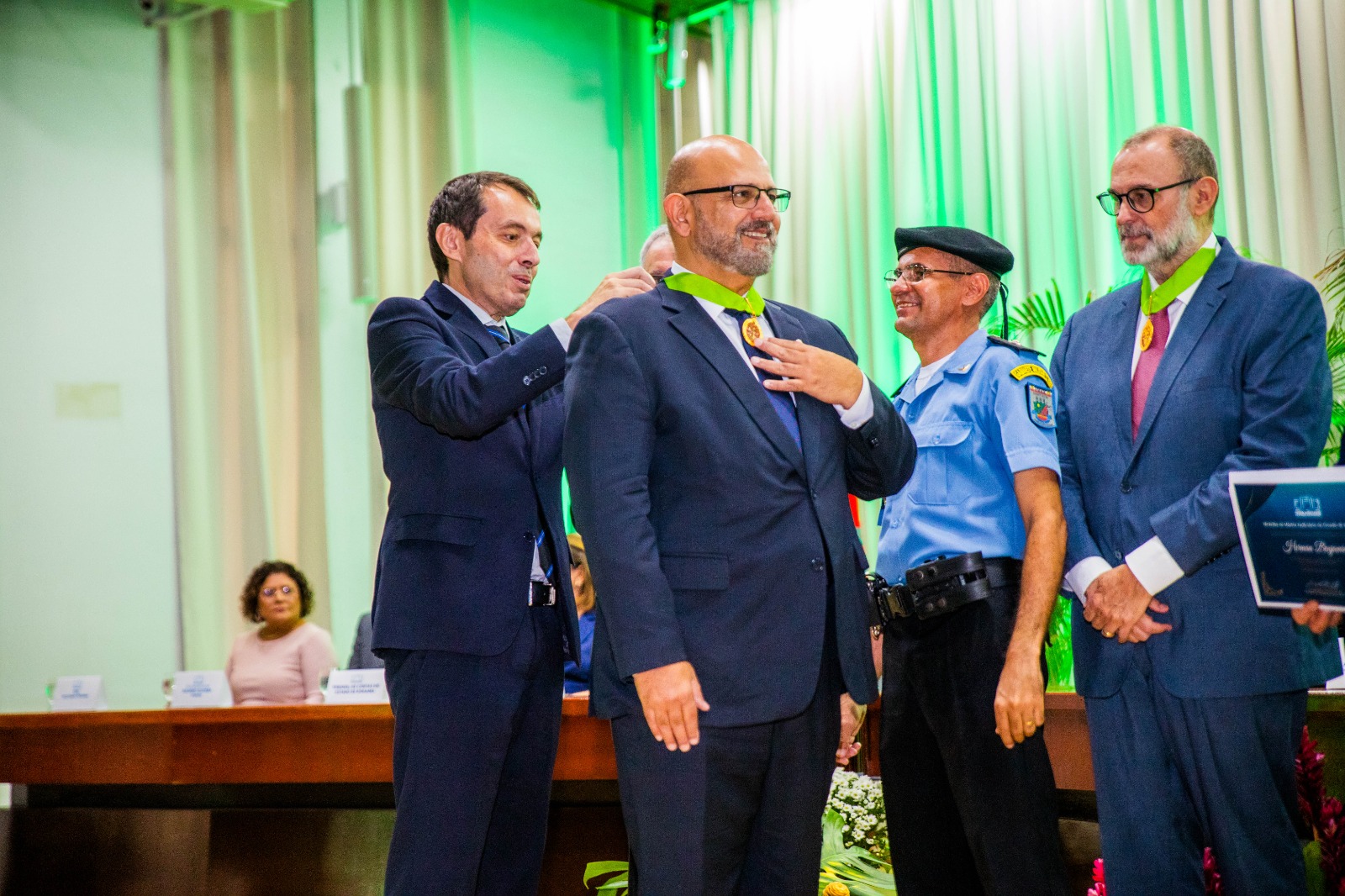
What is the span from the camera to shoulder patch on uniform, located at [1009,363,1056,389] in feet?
7.01

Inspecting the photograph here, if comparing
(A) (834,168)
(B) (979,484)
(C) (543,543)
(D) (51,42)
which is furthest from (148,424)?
(B) (979,484)

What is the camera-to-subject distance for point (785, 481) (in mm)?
1786

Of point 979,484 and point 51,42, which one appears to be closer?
point 979,484

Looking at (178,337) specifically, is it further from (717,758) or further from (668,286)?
(717,758)

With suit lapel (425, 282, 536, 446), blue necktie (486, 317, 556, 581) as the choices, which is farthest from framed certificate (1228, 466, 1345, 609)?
suit lapel (425, 282, 536, 446)

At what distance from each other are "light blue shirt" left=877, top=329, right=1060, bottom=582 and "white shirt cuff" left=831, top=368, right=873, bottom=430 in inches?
14.6

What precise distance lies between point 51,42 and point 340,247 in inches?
64.0

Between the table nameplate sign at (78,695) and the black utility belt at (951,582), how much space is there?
2840mm

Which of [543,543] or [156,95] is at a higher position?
[156,95]

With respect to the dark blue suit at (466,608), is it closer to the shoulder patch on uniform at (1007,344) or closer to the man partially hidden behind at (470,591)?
the man partially hidden behind at (470,591)

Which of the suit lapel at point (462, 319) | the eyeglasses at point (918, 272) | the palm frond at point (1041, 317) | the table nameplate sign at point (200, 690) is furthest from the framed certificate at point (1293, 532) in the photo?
the table nameplate sign at point (200, 690)

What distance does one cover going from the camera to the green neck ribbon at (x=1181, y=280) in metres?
2.12

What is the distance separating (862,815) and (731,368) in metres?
1.55

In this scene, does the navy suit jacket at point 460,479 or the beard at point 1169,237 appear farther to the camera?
the beard at point 1169,237
